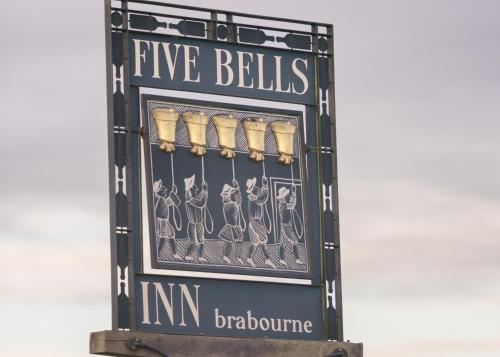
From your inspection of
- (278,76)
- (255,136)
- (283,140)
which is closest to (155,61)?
(255,136)

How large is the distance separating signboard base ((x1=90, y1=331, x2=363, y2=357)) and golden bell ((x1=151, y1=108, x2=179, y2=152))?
297 cm

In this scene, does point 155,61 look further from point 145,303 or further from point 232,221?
point 145,303

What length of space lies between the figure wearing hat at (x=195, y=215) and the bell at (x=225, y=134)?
706mm

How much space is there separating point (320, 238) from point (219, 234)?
190 centimetres

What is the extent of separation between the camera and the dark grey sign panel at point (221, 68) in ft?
102

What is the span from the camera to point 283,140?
32.0 meters

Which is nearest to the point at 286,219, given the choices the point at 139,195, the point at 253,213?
the point at 253,213

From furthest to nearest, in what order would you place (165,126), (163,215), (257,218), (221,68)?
(221,68)
(257,218)
(165,126)
(163,215)

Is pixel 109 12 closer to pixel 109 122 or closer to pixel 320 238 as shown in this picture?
pixel 109 122

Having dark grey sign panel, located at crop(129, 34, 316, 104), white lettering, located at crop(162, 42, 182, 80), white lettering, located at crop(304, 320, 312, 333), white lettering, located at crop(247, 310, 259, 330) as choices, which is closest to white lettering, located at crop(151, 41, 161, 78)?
dark grey sign panel, located at crop(129, 34, 316, 104)

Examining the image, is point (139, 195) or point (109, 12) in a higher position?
point (109, 12)

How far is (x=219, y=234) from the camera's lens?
31109mm

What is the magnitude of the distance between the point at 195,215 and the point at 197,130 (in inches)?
52.9

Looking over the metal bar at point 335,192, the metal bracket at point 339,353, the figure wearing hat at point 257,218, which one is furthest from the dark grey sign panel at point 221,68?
the metal bracket at point 339,353
